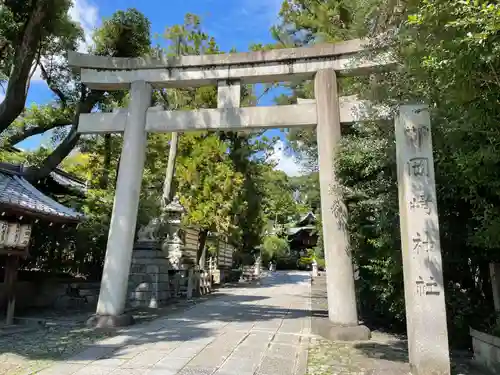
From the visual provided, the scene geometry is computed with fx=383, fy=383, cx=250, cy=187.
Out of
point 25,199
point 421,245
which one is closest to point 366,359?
point 421,245

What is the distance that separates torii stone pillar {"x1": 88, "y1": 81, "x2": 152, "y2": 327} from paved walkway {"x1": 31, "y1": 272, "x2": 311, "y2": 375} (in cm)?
64

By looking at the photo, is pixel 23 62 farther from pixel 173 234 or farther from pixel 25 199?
pixel 173 234

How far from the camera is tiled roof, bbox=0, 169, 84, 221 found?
25.1 ft

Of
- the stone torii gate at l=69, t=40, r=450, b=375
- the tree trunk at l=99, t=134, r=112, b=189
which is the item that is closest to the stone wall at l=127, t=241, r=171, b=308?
the tree trunk at l=99, t=134, r=112, b=189

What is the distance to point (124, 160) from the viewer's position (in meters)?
8.18

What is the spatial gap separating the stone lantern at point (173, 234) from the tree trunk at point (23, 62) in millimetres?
6107

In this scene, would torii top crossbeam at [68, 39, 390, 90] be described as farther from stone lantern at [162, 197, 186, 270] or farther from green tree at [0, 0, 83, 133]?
stone lantern at [162, 197, 186, 270]

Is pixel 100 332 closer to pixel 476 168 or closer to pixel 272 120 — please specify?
pixel 272 120

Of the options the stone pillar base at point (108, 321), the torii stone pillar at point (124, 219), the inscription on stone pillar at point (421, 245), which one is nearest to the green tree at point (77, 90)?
the torii stone pillar at point (124, 219)

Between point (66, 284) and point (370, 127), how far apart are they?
9.63 meters

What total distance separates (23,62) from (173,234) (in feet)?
25.2

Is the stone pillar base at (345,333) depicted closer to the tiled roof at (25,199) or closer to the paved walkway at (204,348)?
the paved walkway at (204,348)

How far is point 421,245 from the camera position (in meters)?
4.80

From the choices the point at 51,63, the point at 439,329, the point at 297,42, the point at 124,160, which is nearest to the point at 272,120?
the point at 124,160
